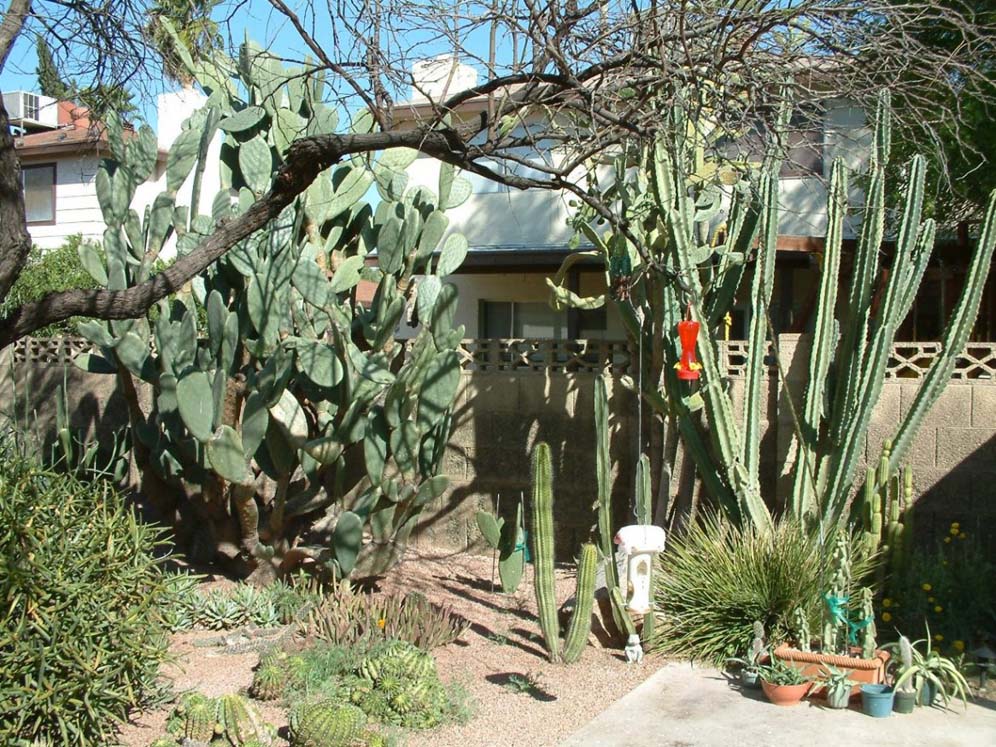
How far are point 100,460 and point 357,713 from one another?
196 inches

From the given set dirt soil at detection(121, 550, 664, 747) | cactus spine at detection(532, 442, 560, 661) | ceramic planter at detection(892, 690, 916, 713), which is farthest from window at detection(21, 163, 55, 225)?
ceramic planter at detection(892, 690, 916, 713)

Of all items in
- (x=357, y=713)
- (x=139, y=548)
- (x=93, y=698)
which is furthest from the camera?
A: (x=357, y=713)

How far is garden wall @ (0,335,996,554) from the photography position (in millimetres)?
8414

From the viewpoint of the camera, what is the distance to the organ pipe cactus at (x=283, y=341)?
770 cm

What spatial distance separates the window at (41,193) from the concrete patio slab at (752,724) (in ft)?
48.8

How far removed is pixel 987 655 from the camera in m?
7.03

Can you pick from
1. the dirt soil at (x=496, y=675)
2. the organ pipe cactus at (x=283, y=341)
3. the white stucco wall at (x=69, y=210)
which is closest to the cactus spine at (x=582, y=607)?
the dirt soil at (x=496, y=675)

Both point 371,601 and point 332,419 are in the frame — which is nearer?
point 371,601

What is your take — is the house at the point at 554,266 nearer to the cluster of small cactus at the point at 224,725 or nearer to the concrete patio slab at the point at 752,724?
the concrete patio slab at the point at 752,724

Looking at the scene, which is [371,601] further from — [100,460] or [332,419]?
[100,460]

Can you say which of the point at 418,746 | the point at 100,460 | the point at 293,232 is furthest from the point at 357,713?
the point at 100,460

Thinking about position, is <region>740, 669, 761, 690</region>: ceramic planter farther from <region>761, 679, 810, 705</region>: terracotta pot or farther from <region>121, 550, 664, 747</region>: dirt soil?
<region>121, 550, 664, 747</region>: dirt soil

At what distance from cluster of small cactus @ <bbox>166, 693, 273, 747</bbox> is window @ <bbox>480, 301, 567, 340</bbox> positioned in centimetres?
1078

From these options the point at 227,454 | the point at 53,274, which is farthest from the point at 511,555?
the point at 53,274
